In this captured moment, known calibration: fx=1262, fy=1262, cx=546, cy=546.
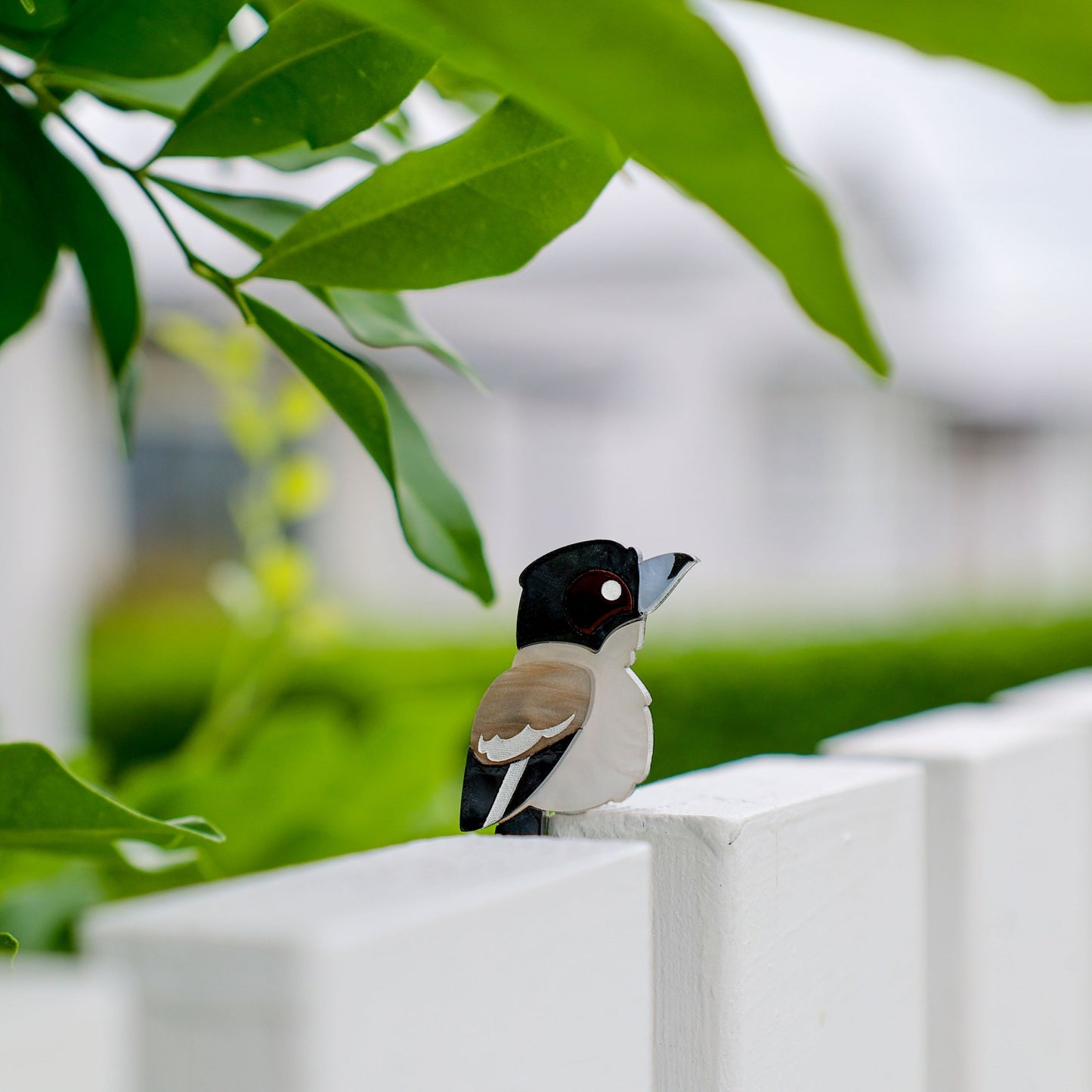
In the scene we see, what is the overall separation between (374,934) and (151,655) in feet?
17.4

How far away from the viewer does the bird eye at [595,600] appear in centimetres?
55

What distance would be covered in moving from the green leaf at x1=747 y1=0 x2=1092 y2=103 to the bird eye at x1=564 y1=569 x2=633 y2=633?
35 cm

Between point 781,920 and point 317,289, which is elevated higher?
point 317,289

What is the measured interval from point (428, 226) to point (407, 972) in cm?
27

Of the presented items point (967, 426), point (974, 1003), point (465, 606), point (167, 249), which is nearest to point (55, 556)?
point (167, 249)

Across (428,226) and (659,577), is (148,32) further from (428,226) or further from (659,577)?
(659,577)

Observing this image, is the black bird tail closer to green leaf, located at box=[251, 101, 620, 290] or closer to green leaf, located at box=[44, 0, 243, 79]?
green leaf, located at box=[251, 101, 620, 290]

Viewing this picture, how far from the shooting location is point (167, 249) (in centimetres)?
794

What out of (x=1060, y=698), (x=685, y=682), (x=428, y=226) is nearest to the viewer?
(x=428, y=226)

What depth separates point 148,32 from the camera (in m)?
0.48

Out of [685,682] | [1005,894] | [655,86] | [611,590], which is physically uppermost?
[655,86]

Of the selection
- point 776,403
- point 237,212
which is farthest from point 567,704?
point 776,403

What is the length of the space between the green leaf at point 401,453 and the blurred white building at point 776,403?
19.9ft

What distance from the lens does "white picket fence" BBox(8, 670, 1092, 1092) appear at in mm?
321
